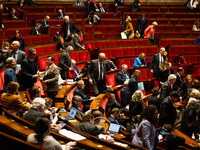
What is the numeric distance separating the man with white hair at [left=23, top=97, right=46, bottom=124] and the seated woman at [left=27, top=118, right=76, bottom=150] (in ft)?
1.25

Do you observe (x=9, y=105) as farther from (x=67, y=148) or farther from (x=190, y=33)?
(x=190, y=33)

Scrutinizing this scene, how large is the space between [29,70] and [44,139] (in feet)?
4.99

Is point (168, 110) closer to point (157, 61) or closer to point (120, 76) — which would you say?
point (120, 76)

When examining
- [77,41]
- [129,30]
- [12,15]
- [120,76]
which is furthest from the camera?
[129,30]

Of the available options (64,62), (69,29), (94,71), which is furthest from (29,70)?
(69,29)

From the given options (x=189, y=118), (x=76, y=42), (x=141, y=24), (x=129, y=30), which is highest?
(x=141, y=24)

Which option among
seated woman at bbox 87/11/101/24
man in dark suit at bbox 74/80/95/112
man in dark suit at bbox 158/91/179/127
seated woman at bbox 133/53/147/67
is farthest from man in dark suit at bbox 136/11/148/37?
man in dark suit at bbox 158/91/179/127

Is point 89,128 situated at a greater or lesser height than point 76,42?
lesser

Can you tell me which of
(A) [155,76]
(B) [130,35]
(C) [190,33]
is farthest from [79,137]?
(C) [190,33]

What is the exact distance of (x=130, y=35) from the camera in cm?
586

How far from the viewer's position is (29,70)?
2.81 metres

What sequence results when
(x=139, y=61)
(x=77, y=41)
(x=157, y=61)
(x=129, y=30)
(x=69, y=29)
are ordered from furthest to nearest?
(x=129, y=30) → (x=69, y=29) → (x=77, y=41) → (x=139, y=61) → (x=157, y=61)

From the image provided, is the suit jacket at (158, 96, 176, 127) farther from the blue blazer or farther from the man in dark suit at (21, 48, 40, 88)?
the blue blazer

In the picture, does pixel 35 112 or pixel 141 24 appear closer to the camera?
pixel 35 112
